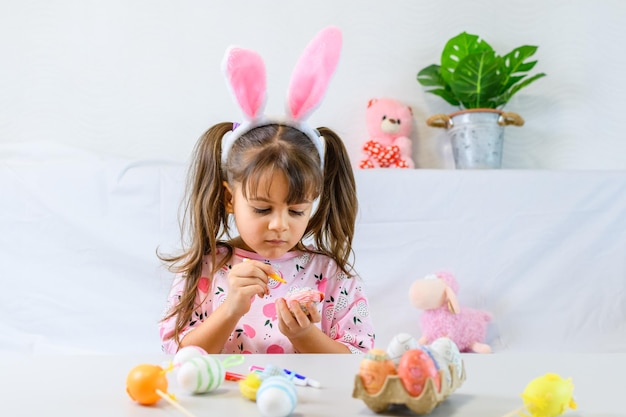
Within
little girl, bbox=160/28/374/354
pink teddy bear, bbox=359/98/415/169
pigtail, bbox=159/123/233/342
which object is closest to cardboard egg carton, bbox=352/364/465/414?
little girl, bbox=160/28/374/354

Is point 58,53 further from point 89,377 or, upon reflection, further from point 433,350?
point 433,350

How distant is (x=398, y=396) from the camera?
0.54 m

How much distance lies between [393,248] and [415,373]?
1.34 m

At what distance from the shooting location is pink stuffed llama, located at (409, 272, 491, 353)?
1744 millimetres

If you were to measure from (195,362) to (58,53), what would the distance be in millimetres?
1719

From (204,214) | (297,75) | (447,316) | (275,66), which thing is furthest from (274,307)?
(275,66)

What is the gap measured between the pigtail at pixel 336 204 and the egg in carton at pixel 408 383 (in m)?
0.64

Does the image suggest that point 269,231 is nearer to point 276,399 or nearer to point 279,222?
point 279,222

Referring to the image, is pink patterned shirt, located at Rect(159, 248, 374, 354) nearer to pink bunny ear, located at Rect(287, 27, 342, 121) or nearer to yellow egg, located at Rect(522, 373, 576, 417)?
pink bunny ear, located at Rect(287, 27, 342, 121)

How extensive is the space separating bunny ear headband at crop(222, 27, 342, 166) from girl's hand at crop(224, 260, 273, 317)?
0.78 feet

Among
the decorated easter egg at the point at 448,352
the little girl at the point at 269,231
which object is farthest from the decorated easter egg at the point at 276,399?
the little girl at the point at 269,231

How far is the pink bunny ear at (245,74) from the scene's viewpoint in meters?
0.97

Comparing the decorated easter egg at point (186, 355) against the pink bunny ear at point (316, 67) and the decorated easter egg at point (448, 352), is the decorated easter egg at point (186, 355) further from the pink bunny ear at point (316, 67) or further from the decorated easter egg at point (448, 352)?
the pink bunny ear at point (316, 67)

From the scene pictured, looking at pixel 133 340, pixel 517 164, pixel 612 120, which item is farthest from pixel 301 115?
pixel 612 120
